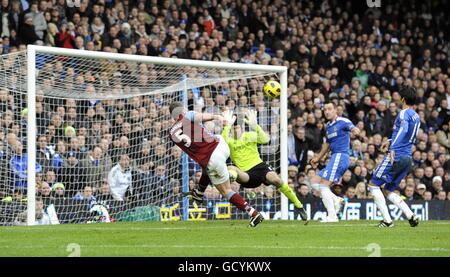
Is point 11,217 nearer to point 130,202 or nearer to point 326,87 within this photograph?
point 130,202

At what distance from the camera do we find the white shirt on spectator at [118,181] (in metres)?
18.1

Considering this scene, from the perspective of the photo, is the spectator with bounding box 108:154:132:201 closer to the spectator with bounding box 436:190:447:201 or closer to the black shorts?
the black shorts

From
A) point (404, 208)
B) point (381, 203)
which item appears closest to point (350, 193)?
point (381, 203)

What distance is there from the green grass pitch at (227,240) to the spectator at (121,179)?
9.55 feet

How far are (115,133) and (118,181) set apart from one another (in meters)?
0.94

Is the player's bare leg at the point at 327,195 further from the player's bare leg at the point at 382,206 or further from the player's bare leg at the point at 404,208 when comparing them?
the player's bare leg at the point at 404,208

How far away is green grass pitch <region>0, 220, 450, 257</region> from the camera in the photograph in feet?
34.4

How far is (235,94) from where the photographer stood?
19.3m

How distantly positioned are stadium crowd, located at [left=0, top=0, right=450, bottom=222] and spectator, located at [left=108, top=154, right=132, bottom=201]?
2 centimetres

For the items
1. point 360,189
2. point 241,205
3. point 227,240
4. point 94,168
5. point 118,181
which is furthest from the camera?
point 360,189

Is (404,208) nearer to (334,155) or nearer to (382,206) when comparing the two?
(382,206)
